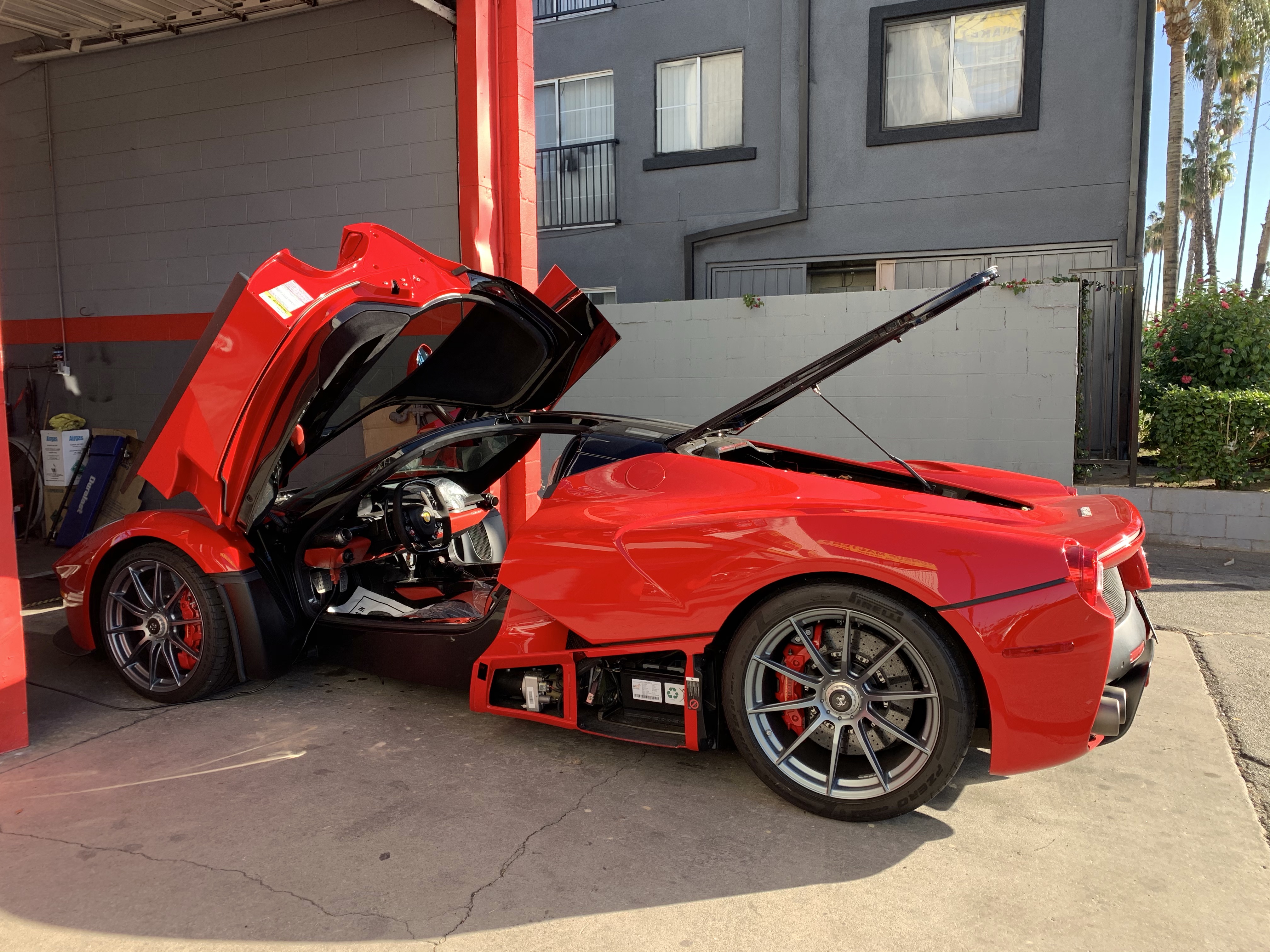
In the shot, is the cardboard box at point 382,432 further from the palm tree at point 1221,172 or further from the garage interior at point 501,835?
the palm tree at point 1221,172

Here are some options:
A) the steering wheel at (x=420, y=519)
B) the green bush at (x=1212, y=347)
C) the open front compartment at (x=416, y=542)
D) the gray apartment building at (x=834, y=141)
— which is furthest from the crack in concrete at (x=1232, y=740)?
the gray apartment building at (x=834, y=141)

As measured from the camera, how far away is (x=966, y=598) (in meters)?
2.53

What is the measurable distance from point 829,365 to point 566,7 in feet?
37.4

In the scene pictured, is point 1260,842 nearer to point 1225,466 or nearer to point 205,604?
point 205,604

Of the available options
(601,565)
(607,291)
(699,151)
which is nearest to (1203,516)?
(601,565)

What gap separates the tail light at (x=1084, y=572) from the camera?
8.07 feet

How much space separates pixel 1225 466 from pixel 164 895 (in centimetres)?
758

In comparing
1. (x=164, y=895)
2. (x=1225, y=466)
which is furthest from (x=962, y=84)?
(x=164, y=895)

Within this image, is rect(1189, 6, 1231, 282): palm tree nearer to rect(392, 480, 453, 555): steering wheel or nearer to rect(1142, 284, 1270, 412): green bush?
rect(1142, 284, 1270, 412): green bush

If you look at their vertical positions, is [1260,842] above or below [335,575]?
below

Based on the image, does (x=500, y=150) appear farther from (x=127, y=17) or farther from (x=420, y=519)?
(x=420, y=519)

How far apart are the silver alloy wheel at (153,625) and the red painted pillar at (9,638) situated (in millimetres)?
532

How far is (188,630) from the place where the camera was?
151 inches

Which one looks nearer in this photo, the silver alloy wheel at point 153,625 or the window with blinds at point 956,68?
the silver alloy wheel at point 153,625
